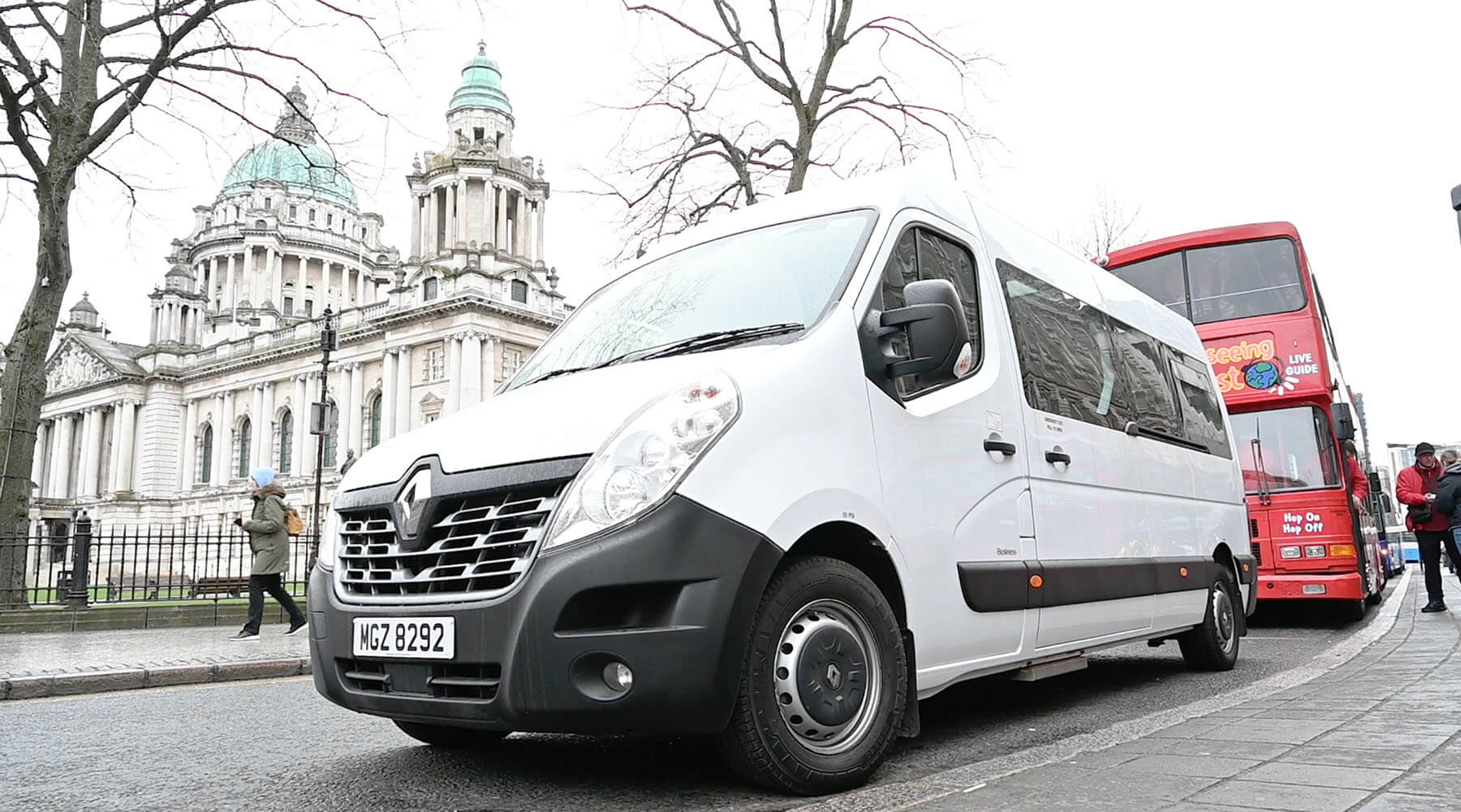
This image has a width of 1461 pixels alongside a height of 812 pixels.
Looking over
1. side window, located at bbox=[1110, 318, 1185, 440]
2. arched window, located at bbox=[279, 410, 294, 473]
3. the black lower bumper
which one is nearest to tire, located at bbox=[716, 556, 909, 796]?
the black lower bumper

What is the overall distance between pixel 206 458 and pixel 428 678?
81680 mm

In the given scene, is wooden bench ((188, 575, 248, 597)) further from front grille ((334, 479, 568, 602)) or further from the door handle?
the door handle

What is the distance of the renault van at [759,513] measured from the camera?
3.17m

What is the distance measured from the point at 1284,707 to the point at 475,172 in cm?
6767

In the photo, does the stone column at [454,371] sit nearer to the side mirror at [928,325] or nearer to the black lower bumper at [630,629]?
the side mirror at [928,325]

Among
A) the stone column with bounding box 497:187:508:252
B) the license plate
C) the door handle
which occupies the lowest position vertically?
the license plate

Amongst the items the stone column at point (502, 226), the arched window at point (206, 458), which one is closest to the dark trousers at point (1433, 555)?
the stone column at point (502, 226)

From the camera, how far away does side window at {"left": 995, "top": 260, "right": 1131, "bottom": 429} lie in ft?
16.9

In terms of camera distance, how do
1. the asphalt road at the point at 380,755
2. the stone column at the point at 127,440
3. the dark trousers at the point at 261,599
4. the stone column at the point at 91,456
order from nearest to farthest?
the asphalt road at the point at 380,755
the dark trousers at the point at 261,599
the stone column at the point at 127,440
the stone column at the point at 91,456

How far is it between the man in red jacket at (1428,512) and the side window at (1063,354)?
7.34m

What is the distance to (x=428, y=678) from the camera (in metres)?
3.40

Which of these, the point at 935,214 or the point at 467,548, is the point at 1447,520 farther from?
the point at 467,548

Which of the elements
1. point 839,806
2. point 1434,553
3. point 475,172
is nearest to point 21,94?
point 839,806

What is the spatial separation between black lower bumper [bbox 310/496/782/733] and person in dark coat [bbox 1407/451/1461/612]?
1088cm
